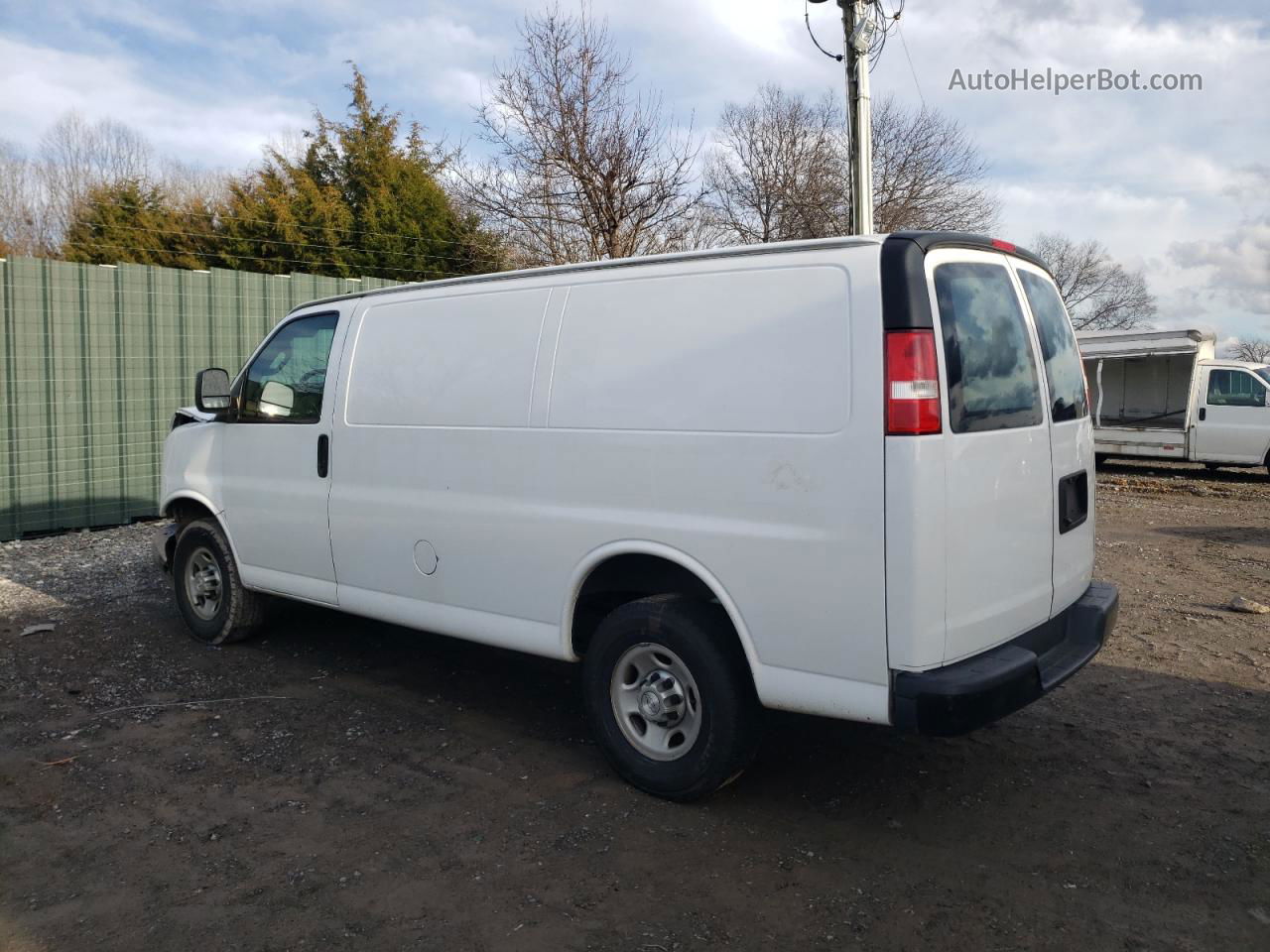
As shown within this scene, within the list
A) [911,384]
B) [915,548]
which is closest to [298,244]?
[911,384]

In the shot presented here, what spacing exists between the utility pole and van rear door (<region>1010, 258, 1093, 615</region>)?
7.65 metres

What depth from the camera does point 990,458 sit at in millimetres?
3592

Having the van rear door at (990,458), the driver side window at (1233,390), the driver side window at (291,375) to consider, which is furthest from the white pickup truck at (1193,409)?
the driver side window at (291,375)

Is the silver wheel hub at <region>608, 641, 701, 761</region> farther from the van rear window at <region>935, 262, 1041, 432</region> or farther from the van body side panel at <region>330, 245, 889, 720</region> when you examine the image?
the van rear window at <region>935, 262, 1041, 432</region>

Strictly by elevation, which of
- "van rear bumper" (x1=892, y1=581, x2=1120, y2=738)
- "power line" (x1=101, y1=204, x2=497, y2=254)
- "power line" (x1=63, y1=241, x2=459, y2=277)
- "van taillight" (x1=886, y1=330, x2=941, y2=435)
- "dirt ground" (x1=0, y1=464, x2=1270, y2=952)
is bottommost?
"dirt ground" (x1=0, y1=464, x2=1270, y2=952)

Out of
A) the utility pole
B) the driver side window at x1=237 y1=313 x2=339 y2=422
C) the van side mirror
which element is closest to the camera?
the driver side window at x1=237 y1=313 x2=339 y2=422

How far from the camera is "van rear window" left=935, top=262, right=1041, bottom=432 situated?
3.51 meters

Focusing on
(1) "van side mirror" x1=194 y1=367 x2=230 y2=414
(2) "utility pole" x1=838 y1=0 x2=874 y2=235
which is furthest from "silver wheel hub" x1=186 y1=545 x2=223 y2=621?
(2) "utility pole" x1=838 y1=0 x2=874 y2=235

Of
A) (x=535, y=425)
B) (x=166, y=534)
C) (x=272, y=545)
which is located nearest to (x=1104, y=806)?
(x=535, y=425)

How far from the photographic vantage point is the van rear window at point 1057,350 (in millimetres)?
4073

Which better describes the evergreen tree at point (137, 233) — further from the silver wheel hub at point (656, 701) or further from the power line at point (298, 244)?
the silver wheel hub at point (656, 701)

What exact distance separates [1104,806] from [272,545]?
4423 mm

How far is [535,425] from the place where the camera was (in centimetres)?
439

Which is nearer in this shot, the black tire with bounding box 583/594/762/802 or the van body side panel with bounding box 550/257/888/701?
the van body side panel with bounding box 550/257/888/701
